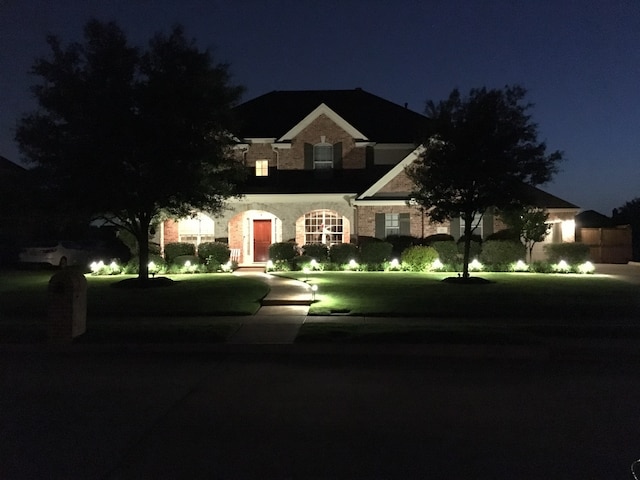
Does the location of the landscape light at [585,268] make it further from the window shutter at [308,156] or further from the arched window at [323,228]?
the window shutter at [308,156]

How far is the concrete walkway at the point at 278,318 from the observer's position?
444 inches

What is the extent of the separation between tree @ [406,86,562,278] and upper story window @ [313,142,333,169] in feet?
30.6

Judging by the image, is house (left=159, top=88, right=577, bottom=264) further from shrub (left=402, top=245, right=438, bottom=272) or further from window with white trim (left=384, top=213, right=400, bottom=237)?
shrub (left=402, top=245, right=438, bottom=272)

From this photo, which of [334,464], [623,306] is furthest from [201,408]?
[623,306]

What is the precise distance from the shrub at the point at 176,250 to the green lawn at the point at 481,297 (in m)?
5.51

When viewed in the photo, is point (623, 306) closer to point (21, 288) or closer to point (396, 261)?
point (396, 261)

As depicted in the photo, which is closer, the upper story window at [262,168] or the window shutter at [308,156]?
the window shutter at [308,156]

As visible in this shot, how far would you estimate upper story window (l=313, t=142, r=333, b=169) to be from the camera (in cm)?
2823

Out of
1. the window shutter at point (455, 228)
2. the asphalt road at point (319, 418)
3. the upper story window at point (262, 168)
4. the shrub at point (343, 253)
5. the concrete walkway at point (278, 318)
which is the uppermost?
the upper story window at point (262, 168)

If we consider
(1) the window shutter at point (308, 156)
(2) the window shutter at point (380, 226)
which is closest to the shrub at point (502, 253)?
(2) the window shutter at point (380, 226)

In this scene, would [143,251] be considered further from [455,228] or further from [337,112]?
[337,112]

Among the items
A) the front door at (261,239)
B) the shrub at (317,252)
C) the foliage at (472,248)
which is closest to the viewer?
the foliage at (472,248)

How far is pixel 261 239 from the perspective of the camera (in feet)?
94.0

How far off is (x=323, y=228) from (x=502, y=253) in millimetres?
7849
